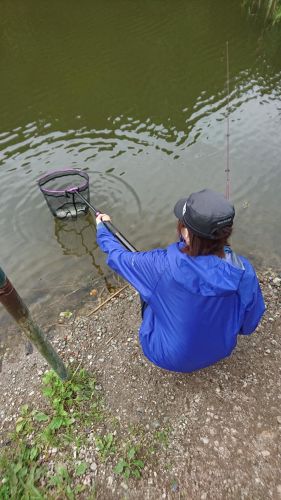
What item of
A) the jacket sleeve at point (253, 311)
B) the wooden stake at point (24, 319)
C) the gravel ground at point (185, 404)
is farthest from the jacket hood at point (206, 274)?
the gravel ground at point (185, 404)

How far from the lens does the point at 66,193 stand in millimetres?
5773

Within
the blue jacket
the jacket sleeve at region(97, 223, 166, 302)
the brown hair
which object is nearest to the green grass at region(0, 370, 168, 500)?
the blue jacket

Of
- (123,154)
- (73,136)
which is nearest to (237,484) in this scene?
(123,154)

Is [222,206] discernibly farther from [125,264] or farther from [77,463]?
[77,463]

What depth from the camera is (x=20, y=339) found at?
5.07 metres

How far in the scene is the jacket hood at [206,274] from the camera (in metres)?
2.48

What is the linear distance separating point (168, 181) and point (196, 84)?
6.14 metres

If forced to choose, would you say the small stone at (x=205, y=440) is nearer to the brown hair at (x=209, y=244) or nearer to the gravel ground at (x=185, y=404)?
the gravel ground at (x=185, y=404)

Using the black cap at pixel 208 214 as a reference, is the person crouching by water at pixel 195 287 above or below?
below

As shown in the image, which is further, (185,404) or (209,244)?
(185,404)

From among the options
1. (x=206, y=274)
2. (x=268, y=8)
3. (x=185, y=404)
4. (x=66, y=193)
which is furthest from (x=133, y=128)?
(x=268, y=8)

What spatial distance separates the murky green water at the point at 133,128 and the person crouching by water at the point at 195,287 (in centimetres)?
289

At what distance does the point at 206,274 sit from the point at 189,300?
0.32 meters

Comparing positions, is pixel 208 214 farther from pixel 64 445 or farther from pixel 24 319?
pixel 64 445
